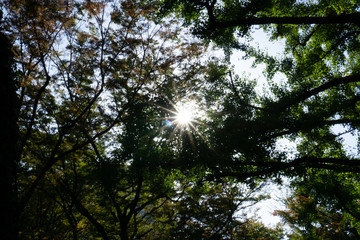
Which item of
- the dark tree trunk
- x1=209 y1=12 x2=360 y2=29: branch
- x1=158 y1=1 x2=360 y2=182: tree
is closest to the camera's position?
the dark tree trunk

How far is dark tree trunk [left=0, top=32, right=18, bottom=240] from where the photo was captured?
246 cm

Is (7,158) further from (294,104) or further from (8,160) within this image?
(294,104)

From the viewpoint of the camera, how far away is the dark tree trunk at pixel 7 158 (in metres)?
2.46

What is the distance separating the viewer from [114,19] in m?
6.84

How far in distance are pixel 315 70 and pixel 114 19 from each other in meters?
8.52

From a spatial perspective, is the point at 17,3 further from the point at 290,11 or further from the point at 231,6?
the point at 290,11

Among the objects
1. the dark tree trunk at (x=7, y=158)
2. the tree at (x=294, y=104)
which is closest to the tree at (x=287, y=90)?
the tree at (x=294, y=104)

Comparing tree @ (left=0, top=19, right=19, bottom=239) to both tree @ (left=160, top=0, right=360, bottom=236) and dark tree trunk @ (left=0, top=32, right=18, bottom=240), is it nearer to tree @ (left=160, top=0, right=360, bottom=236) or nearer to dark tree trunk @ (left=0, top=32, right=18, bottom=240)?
dark tree trunk @ (left=0, top=32, right=18, bottom=240)

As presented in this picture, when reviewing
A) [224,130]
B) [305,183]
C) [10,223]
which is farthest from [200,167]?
[10,223]

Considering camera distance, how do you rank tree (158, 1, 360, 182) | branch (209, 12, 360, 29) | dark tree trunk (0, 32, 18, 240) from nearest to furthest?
dark tree trunk (0, 32, 18, 240)
branch (209, 12, 360, 29)
tree (158, 1, 360, 182)

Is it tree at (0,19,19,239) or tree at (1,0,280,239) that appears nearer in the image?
tree at (0,19,19,239)

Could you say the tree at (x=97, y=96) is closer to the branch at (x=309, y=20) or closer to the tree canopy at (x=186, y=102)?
the tree canopy at (x=186, y=102)

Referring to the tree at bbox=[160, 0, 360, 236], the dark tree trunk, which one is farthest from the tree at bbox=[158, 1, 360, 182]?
the dark tree trunk

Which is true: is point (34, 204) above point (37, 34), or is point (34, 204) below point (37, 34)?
below
